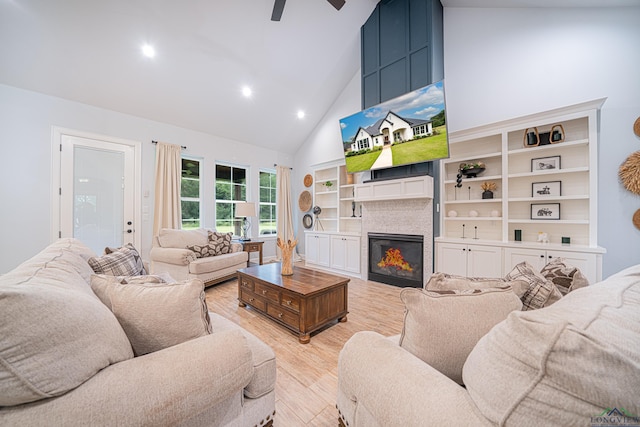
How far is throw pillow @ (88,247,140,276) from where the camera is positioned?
5.19 feet

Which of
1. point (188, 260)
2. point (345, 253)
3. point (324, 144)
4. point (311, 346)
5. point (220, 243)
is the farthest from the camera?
point (324, 144)

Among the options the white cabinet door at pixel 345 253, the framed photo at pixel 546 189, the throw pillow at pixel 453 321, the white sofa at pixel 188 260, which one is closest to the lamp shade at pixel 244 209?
the white sofa at pixel 188 260

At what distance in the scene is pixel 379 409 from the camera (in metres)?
0.76

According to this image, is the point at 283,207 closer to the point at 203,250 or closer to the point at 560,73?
the point at 203,250

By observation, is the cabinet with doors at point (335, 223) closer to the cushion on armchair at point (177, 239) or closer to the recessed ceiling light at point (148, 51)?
the cushion on armchair at point (177, 239)

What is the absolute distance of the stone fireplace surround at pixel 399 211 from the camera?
3.50 meters

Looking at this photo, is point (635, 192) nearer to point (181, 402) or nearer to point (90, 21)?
point (181, 402)

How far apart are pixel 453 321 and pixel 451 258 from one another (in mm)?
2884

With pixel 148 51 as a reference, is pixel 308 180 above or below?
below

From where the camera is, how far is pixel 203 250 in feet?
12.0

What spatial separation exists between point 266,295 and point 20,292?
6.57ft

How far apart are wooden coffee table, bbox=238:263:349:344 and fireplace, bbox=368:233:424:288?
1.65 metres

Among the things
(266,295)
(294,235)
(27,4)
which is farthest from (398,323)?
(27,4)

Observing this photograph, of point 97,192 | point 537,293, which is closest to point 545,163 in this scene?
point 537,293
